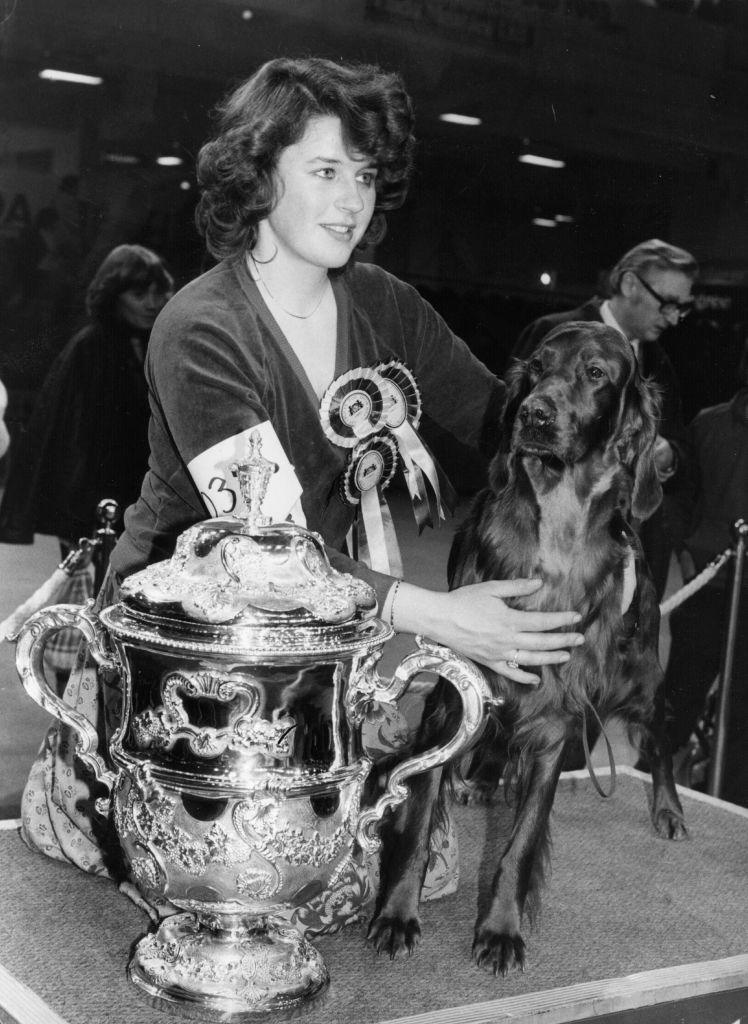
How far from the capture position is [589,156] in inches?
101

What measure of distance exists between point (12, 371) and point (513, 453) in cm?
95

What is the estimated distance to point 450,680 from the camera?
4.57 feet

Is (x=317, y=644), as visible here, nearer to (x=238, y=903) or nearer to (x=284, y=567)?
(x=284, y=567)

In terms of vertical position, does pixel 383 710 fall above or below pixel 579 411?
below

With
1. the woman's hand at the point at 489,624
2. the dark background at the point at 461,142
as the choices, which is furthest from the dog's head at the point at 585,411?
the dark background at the point at 461,142

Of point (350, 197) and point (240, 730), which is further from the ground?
point (350, 197)

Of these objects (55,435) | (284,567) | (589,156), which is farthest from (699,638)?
(284,567)

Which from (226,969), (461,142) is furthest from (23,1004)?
(461,142)

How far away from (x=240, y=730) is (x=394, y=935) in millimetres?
484

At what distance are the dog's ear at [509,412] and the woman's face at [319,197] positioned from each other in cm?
31

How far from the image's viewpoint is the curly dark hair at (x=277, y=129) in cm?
180

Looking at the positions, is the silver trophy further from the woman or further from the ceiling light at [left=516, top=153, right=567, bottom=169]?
the ceiling light at [left=516, top=153, right=567, bottom=169]

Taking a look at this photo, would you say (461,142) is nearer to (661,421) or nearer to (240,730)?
A: (661,421)

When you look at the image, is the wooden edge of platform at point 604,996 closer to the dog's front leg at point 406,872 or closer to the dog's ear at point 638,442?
the dog's front leg at point 406,872
